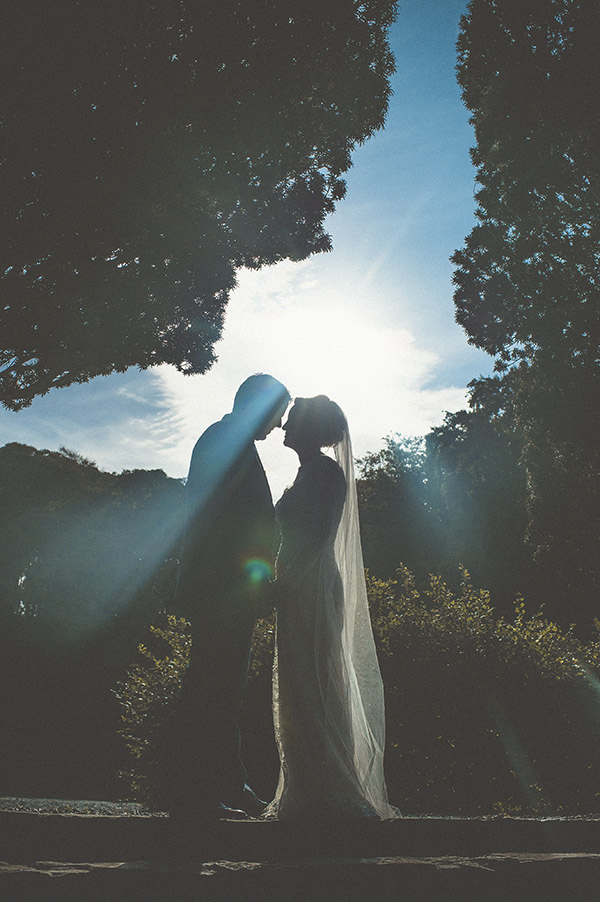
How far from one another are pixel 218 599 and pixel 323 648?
0.74 meters

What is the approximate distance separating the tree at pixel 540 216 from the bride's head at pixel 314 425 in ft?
32.1

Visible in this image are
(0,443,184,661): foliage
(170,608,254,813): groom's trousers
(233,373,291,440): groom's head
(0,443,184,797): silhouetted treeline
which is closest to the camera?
(170,608,254,813): groom's trousers

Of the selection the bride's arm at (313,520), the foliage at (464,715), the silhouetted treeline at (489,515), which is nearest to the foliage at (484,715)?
the foliage at (464,715)

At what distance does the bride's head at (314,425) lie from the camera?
363 cm

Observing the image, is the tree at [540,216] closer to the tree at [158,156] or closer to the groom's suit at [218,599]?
the tree at [158,156]

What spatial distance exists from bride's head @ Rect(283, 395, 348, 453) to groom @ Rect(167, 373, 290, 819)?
0.34 m

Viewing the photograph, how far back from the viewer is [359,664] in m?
3.62

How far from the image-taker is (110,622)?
21.9m

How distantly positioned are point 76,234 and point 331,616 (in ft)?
18.0

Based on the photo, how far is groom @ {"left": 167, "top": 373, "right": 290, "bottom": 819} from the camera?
2773 millimetres

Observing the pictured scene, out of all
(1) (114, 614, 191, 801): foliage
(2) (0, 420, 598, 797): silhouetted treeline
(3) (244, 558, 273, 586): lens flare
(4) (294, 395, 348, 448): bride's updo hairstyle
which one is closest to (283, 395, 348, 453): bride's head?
(4) (294, 395, 348, 448): bride's updo hairstyle

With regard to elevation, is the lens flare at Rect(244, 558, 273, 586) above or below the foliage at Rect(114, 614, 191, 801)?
above

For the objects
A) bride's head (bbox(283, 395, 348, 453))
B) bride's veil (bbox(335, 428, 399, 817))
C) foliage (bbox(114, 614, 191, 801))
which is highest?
bride's head (bbox(283, 395, 348, 453))

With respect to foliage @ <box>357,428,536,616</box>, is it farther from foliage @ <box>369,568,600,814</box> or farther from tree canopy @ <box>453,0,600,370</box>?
foliage @ <box>369,568,600,814</box>
